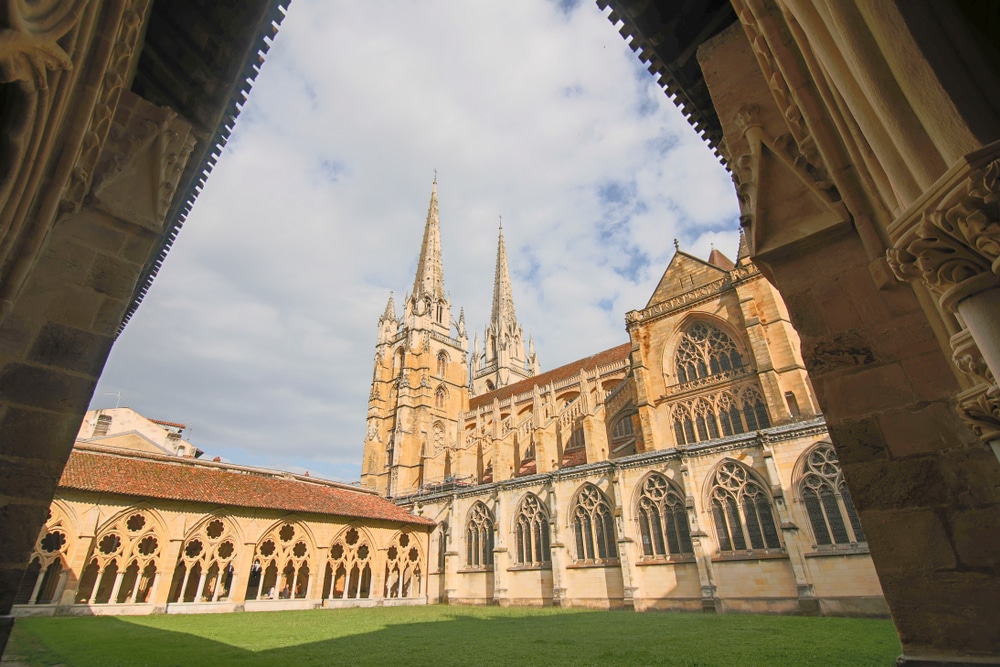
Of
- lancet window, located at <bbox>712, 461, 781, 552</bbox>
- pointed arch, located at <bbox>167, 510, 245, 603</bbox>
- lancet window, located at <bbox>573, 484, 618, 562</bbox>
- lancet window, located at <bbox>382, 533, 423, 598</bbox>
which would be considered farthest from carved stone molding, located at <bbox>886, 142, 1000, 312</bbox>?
lancet window, located at <bbox>382, 533, 423, 598</bbox>

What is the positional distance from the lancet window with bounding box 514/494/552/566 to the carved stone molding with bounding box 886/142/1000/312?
18856 mm

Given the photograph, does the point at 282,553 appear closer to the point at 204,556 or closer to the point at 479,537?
the point at 204,556

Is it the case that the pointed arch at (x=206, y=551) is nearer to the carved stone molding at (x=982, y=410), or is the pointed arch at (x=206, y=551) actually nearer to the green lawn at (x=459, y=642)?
the green lawn at (x=459, y=642)

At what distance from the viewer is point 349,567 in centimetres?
1830

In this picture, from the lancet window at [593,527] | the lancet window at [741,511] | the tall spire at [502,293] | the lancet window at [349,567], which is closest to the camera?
the lancet window at [741,511]

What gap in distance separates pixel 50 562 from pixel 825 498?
2156cm

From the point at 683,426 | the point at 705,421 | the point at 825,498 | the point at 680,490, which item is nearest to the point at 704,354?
the point at 705,421

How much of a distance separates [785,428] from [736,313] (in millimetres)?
6904


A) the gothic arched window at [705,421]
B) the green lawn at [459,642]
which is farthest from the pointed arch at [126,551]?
the gothic arched window at [705,421]

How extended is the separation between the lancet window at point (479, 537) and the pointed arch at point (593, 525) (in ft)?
14.2

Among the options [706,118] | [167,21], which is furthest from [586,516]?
[167,21]

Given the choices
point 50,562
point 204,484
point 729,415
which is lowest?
point 50,562

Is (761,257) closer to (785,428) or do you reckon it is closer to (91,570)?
(785,428)

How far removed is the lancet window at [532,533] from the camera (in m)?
18.5
